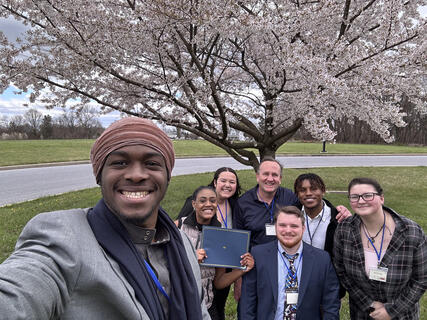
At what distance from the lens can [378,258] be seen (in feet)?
7.85

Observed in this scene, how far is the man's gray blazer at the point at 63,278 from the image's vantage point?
807 millimetres

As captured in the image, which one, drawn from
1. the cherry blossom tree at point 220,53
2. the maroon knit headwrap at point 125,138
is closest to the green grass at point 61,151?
the cherry blossom tree at point 220,53

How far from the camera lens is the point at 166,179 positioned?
124cm

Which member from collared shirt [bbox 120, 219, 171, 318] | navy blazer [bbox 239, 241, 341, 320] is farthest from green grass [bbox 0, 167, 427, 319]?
collared shirt [bbox 120, 219, 171, 318]

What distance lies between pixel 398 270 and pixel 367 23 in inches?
257

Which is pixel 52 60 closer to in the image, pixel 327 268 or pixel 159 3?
pixel 159 3

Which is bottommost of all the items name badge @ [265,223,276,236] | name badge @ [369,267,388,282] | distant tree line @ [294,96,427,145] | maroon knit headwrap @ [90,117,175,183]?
name badge @ [369,267,388,282]

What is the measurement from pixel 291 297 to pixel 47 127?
2239 inches

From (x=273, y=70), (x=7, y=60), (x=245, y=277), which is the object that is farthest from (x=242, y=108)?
(x=245, y=277)

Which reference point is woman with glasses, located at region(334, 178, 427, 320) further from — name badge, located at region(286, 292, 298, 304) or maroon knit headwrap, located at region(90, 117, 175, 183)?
maroon knit headwrap, located at region(90, 117, 175, 183)

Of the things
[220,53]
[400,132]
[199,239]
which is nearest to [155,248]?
[199,239]

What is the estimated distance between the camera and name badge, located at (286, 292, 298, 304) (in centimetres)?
234

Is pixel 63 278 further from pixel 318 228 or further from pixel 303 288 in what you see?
pixel 318 228

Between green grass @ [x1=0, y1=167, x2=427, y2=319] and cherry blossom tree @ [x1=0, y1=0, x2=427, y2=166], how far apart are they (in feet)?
9.73
